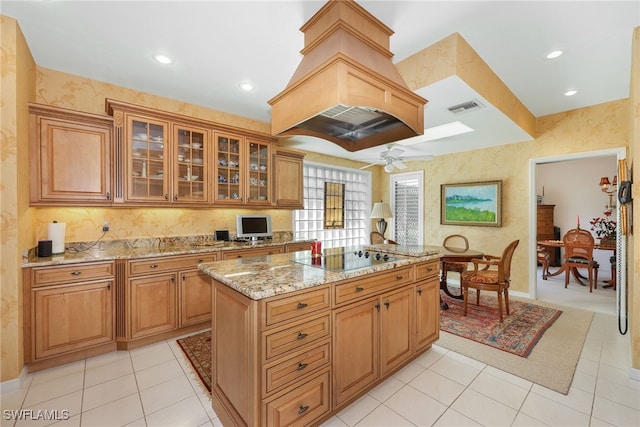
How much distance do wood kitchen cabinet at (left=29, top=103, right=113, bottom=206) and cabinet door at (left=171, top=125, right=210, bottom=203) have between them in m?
0.62

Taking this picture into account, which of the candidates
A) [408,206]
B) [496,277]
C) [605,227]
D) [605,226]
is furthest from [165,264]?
[605,227]

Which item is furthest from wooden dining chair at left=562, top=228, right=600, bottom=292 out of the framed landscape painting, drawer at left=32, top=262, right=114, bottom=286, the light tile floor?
drawer at left=32, top=262, right=114, bottom=286

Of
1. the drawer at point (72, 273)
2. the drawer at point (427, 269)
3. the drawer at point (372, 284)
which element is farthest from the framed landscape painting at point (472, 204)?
the drawer at point (72, 273)

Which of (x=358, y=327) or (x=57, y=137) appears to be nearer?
(x=358, y=327)

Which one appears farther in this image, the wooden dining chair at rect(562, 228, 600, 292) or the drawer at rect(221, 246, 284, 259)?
the wooden dining chair at rect(562, 228, 600, 292)

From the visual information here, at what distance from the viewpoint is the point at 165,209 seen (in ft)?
11.1

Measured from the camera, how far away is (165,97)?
3389 mm

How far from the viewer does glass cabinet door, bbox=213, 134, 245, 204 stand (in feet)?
11.5

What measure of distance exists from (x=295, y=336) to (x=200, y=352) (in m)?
1.65

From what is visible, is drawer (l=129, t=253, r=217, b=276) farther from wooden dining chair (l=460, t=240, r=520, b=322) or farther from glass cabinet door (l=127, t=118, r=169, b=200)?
wooden dining chair (l=460, t=240, r=520, b=322)

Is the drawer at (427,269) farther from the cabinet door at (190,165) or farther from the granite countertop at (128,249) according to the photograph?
the cabinet door at (190,165)

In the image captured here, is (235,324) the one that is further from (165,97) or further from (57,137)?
(165,97)

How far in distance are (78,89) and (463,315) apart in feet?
17.3

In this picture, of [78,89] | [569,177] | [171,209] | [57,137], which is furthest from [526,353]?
[569,177]
